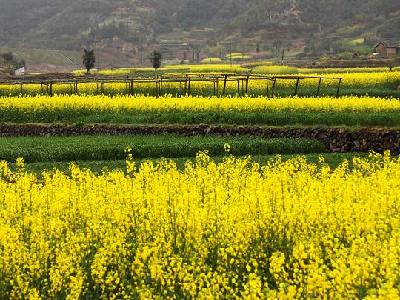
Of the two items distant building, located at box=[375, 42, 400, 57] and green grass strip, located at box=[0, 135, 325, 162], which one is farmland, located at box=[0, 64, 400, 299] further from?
distant building, located at box=[375, 42, 400, 57]

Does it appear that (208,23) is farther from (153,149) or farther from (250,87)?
(153,149)

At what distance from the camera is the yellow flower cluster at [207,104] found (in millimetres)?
31194

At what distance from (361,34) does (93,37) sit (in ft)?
237

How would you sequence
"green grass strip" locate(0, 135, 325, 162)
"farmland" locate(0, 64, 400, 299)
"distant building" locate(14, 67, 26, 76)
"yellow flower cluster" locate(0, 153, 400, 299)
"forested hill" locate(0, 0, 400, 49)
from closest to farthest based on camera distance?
1. "farmland" locate(0, 64, 400, 299)
2. "yellow flower cluster" locate(0, 153, 400, 299)
3. "green grass strip" locate(0, 135, 325, 162)
4. "distant building" locate(14, 67, 26, 76)
5. "forested hill" locate(0, 0, 400, 49)

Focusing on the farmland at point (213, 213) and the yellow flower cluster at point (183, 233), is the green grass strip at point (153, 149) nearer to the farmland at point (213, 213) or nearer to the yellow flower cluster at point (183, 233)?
the farmland at point (213, 213)

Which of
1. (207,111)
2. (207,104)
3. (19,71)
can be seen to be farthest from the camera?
(19,71)

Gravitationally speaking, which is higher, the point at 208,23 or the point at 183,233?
the point at 208,23

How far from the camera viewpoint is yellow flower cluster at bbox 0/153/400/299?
10430 millimetres

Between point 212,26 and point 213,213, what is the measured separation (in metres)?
178

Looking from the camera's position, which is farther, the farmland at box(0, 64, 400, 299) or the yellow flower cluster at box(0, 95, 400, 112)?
the yellow flower cluster at box(0, 95, 400, 112)

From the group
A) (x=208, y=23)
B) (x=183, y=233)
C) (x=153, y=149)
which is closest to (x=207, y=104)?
(x=153, y=149)

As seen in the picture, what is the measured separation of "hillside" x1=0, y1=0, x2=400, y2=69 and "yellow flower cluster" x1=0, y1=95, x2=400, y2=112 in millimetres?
92250

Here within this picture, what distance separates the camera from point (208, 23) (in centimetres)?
19012

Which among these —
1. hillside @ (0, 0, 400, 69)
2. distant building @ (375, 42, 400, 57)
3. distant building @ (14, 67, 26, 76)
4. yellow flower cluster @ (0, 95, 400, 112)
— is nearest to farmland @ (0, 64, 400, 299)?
yellow flower cluster @ (0, 95, 400, 112)
